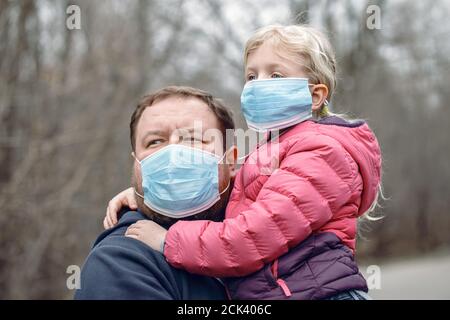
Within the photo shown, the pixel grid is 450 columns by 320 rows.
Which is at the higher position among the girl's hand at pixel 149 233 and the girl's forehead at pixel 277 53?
the girl's forehead at pixel 277 53

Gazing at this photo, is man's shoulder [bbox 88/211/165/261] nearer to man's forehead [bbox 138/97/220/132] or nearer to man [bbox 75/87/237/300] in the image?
man [bbox 75/87/237/300]

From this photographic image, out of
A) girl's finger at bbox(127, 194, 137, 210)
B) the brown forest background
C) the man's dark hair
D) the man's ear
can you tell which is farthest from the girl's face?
the brown forest background

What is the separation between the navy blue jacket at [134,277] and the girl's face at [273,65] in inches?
40.0

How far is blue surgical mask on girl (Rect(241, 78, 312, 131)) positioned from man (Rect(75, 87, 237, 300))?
179 mm

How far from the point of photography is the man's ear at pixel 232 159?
2996 mm

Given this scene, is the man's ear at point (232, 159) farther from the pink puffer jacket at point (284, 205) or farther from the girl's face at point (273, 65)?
the girl's face at point (273, 65)

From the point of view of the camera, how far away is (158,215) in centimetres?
288

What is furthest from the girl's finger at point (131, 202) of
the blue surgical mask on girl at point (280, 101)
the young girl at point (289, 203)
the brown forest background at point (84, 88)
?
the brown forest background at point (84, 88)

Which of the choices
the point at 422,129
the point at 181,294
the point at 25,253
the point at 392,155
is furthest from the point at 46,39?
the point at 422,129

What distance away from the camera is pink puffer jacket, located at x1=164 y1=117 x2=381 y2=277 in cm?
250

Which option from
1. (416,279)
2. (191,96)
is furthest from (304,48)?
(416,279)

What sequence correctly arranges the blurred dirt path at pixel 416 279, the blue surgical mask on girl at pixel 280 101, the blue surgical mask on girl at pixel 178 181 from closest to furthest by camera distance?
the blue surgical mask on girl at pixel 178 181
the blue surgical mask on girl at pixel 280 101
the blurred dirt path at pixel 416 279

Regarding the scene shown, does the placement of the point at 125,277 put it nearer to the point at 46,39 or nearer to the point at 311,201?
the point at 311,201
